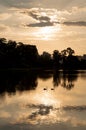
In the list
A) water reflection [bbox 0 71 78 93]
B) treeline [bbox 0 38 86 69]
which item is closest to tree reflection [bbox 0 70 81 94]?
water reflection [bbox 0 71 78 93]

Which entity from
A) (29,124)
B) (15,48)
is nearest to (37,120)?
(29,124)

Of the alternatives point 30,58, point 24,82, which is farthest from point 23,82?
point 30,58

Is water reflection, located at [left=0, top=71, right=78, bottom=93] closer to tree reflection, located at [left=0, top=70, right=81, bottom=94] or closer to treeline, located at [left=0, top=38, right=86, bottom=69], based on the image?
tree reflection, located at [left=0, top=70, right=81, bottom=94]

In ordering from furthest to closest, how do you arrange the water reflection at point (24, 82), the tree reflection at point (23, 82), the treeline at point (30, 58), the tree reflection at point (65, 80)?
1. the treeline at point (30, 58)
2. the tree reflection at point (65, 80)
3. the water reflection at point (24, 82)
4. the tree reflection at point (23, 82)

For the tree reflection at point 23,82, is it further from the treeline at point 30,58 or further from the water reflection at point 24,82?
the treeline at point 30,58

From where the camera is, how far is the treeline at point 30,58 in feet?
416

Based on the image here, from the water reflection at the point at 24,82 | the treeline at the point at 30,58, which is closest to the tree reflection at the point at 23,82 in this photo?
the water reflection at the point at 24,82

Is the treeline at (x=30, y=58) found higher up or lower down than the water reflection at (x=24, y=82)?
higher up

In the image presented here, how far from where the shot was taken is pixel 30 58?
469 ft

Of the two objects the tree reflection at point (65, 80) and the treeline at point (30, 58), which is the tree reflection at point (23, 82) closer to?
the tree reflection at point (65, 80)

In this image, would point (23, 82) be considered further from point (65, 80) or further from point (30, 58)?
point (30, 58)

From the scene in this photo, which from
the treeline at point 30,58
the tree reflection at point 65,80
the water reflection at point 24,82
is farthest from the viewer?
the treeline at point 30,58

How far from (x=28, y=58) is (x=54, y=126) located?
400 ft

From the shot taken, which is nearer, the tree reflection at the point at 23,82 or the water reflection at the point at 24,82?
the tree reflection at the point at 23,82
